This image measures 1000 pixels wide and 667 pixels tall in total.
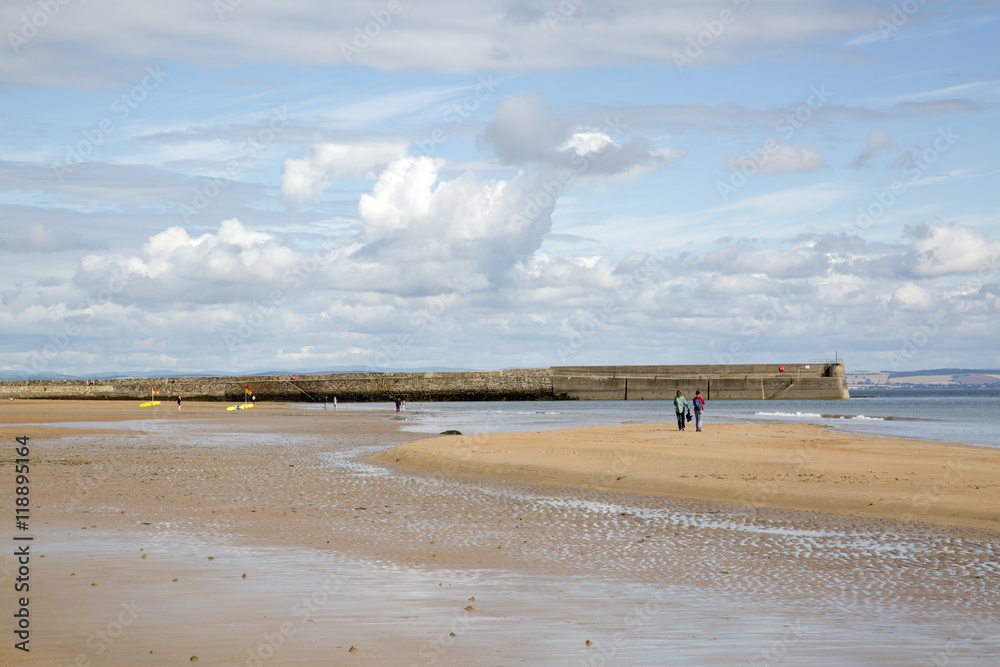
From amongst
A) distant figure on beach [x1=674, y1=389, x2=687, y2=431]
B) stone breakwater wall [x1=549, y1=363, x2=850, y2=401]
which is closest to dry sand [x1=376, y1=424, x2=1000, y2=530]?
distant figure on beach [x1=674, y1=389, x2=687, y2=431]

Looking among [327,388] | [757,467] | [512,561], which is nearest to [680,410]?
[757,467]

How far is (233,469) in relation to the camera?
70.7 feet

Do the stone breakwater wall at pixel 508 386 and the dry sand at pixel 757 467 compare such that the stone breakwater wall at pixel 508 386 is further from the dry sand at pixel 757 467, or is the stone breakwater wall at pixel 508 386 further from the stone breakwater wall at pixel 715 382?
the dry sand at pixel 757 467

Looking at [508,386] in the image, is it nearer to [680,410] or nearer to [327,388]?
[327,388]

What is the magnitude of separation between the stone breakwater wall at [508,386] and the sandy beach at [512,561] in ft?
251

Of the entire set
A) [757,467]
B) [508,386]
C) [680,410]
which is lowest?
[757,467]

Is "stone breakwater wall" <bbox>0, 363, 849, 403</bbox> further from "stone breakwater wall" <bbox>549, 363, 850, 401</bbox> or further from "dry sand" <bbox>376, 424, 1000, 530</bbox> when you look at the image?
"dry sand" <bbox>376, 424, 1000, 530</bbox>

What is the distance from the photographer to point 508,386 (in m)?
102

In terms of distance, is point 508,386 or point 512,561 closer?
point 512,561

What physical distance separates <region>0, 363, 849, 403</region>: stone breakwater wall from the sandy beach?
3009 inches

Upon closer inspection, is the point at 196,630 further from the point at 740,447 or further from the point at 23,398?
the point at 23,398

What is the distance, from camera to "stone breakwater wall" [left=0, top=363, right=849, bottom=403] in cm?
9806

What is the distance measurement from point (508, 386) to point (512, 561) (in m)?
91.4

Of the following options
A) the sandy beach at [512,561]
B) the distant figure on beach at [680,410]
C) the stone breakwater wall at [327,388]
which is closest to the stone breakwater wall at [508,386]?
the stone breakwater wall at [327,388]
